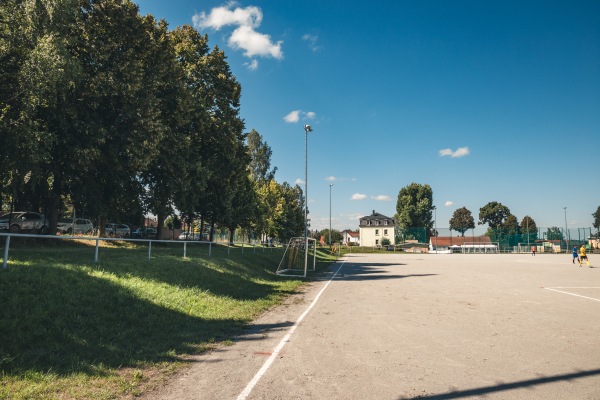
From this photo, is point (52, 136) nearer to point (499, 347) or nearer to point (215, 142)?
point (215, 142)

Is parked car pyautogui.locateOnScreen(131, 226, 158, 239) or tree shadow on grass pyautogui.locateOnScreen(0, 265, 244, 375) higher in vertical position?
parked car pyautogui.locateOnScreen(131, 226, 158, 239)

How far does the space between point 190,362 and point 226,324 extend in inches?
113

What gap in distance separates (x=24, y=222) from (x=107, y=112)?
1343 cm

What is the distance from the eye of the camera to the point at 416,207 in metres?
99.5

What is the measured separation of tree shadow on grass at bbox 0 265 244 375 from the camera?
5621mm

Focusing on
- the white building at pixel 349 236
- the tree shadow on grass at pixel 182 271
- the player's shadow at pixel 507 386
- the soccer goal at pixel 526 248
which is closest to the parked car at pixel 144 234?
the tree shadow on grass at pixel 182 271

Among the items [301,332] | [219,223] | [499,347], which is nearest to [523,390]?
[499,347]

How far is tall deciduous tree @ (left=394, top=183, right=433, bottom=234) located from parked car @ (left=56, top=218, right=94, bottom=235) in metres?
78.7

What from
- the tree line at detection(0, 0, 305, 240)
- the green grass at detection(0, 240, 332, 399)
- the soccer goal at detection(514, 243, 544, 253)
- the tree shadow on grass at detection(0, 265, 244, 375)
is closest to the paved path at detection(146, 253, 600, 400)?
the green grass at detection(0, 240, 332, 399)

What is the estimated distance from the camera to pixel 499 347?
6797 millimetres

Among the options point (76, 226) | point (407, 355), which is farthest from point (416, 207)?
point (407, 355)

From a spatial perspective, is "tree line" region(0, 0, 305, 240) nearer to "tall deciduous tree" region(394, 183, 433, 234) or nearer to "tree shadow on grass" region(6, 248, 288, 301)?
"tree shadow on grass" region(6, 248, 288, 301)

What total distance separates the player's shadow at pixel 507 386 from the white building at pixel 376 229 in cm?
10960

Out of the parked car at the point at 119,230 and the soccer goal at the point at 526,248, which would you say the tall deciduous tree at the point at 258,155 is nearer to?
the parked car at the point at 119,230
